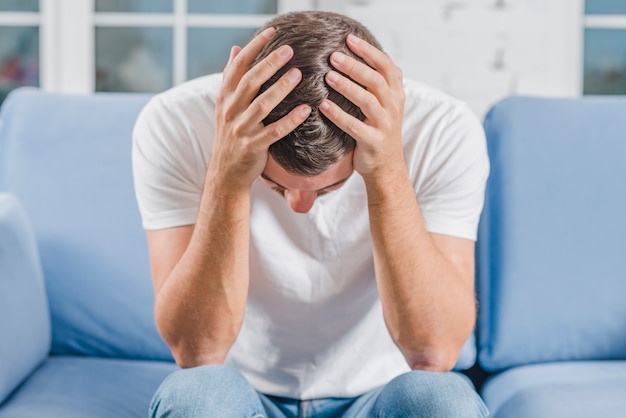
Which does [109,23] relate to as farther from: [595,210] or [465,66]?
[595,210]

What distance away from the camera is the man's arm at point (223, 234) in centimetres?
108

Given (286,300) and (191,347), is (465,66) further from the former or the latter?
(191,347)

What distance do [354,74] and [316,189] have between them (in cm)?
18

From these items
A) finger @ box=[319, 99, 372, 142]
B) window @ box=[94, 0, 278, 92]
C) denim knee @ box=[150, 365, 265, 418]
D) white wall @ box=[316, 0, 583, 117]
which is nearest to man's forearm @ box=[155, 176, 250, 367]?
denim knee @ box=[150, 365, 265, 418]

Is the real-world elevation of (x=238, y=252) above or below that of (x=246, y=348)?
above

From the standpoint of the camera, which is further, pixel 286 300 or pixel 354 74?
pixel 286 300

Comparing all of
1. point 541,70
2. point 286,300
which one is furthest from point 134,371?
point 541,70

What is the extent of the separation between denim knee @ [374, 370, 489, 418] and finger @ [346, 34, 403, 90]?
42 centimetres

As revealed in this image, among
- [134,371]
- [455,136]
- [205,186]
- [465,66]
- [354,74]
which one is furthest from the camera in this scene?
[465,66]

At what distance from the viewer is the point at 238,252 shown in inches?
50.8

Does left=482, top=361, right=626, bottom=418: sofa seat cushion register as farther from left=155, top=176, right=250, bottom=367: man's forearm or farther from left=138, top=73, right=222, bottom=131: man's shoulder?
left=138, top=73, right=222, bottom=131: man's shoulder

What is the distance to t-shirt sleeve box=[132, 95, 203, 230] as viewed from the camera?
1357 millimetres

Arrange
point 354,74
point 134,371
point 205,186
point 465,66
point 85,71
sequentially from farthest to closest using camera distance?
1. point 85,71
2. point 465,66
3. point 134,371
4. point 205,186
5. point 354,74

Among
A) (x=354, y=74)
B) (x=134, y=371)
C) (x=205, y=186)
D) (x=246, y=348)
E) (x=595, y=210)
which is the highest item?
(x=354, y=74)
